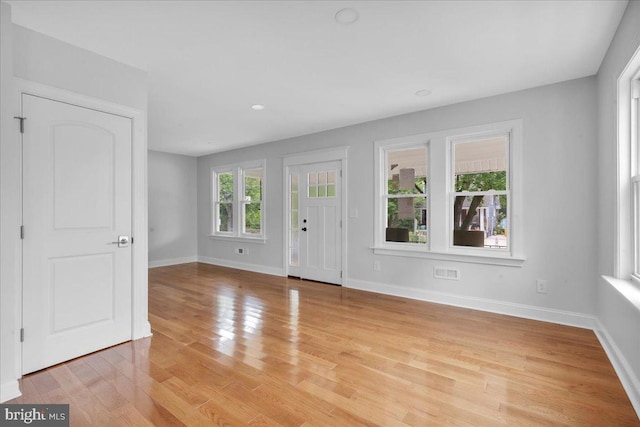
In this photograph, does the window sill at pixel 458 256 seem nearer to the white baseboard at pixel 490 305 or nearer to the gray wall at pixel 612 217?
the white baseboard at pixel 490 305

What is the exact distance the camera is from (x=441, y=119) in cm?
411

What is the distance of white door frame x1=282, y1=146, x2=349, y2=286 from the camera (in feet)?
16.5

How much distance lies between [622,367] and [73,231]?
4.29 metres

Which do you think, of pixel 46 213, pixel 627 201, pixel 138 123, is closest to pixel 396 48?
pixel 627 201

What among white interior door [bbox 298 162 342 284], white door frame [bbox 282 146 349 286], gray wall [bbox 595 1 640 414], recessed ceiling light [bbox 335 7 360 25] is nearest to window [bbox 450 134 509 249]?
gray wall [bbox 595 1 640 414]

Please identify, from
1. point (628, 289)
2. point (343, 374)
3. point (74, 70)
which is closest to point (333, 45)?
point (74, 70)

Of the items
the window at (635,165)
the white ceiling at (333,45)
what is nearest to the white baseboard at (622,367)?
the window at (635,165)

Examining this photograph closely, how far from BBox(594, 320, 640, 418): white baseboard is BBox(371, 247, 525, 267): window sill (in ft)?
3.09

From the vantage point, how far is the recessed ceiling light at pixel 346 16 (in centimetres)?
217

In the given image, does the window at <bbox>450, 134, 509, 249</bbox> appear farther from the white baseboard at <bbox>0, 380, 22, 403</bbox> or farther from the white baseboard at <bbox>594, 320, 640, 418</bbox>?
the white baseboard at <bbox>0, 380, 22, 403</bbox>

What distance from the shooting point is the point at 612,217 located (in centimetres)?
262

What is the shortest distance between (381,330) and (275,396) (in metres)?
1.47

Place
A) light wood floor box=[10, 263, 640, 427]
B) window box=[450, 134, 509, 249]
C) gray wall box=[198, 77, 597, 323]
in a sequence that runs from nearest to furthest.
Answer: light wood floor box=[10, 263, 640, 427], gray wall box=[198, 77, 597, 323], window box=[450, 134, 509, 249]

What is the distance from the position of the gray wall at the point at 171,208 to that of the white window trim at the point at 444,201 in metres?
4.84
